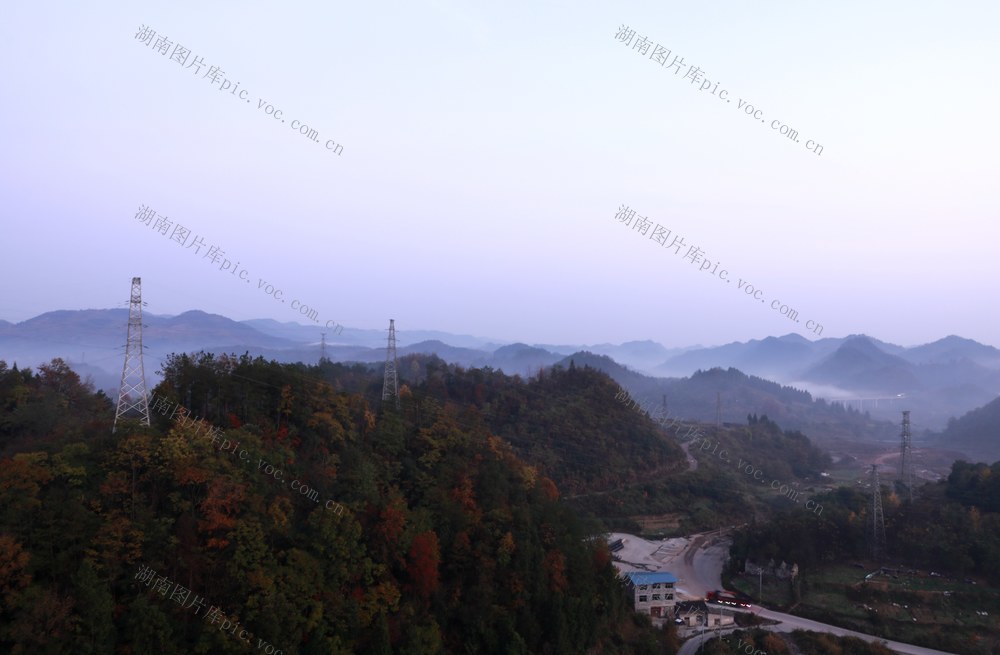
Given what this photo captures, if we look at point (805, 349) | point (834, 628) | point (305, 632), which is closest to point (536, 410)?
point (834, 628)

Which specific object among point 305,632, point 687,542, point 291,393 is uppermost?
point 291,393

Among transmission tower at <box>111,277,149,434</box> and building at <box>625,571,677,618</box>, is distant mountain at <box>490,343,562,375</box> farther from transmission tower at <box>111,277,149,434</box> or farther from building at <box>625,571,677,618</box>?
transmission tower at <box>111,277,149,434</box>

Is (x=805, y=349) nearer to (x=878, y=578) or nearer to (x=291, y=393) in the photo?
(x=878, y=578)

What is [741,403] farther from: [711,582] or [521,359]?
[711,582]

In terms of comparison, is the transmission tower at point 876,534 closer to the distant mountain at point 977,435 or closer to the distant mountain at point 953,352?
the distant mountain at point 977,435

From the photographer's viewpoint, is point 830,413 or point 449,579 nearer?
point 449,579

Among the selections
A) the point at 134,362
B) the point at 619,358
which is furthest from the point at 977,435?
the point at 619,358

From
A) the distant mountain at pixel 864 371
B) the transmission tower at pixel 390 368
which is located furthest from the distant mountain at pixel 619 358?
the transmission tower at pixel 390 368
